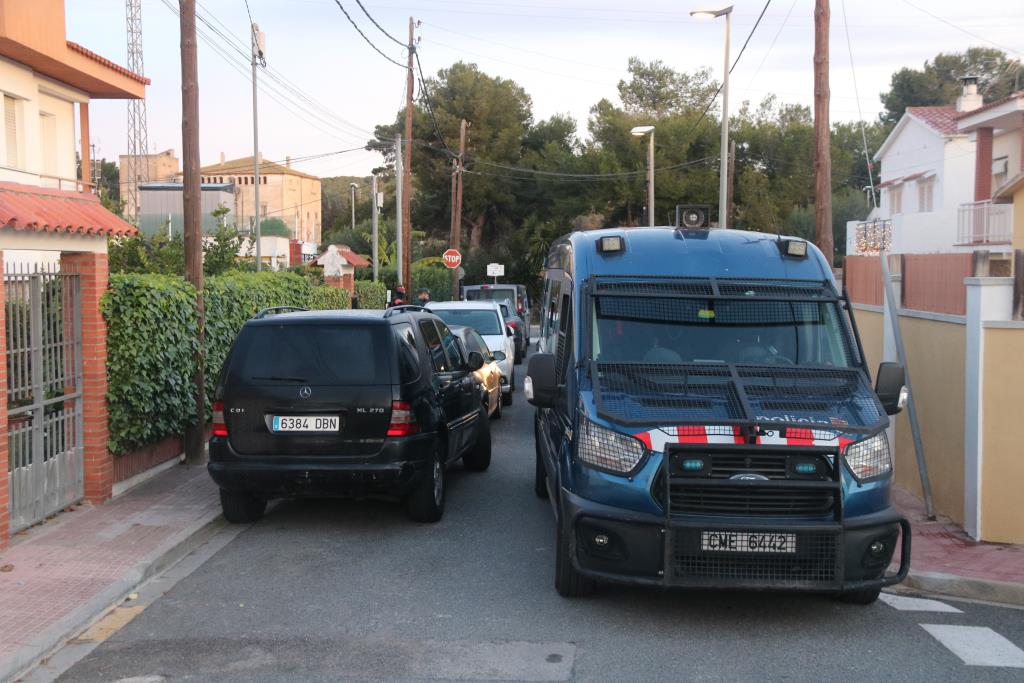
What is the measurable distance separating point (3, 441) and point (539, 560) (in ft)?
13.4

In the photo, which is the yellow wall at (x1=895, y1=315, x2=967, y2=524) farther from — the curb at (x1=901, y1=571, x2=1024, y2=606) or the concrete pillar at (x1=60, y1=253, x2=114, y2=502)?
the concrete pillar at (x1=60, y1=253, x2=114, y2=502)

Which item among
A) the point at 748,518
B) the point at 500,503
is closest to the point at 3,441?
the point at 500,503

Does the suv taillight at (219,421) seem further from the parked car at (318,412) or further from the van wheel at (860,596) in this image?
the van wheel at (860,596)

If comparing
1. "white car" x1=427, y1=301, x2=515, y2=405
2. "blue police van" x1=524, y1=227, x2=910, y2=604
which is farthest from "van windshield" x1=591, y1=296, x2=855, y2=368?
"white car" x1=427, y1=301, x2=515, y2=405

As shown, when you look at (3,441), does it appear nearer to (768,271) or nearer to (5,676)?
(5,676)

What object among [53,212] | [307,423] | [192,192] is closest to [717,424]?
[307,423]

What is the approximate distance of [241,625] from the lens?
628 centimetres

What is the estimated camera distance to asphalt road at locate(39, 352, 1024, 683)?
5.50 metres

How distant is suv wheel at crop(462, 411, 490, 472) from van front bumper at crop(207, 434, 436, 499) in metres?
3.03

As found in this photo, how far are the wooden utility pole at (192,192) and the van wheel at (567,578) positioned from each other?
20.4ft

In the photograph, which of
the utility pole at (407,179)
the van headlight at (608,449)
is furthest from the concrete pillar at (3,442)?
the utility pole at (407,179)

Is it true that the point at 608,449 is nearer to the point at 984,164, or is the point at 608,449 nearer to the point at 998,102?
the point at 998,102

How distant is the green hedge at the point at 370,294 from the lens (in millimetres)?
31972

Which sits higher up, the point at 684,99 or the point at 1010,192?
the point at 684,99
